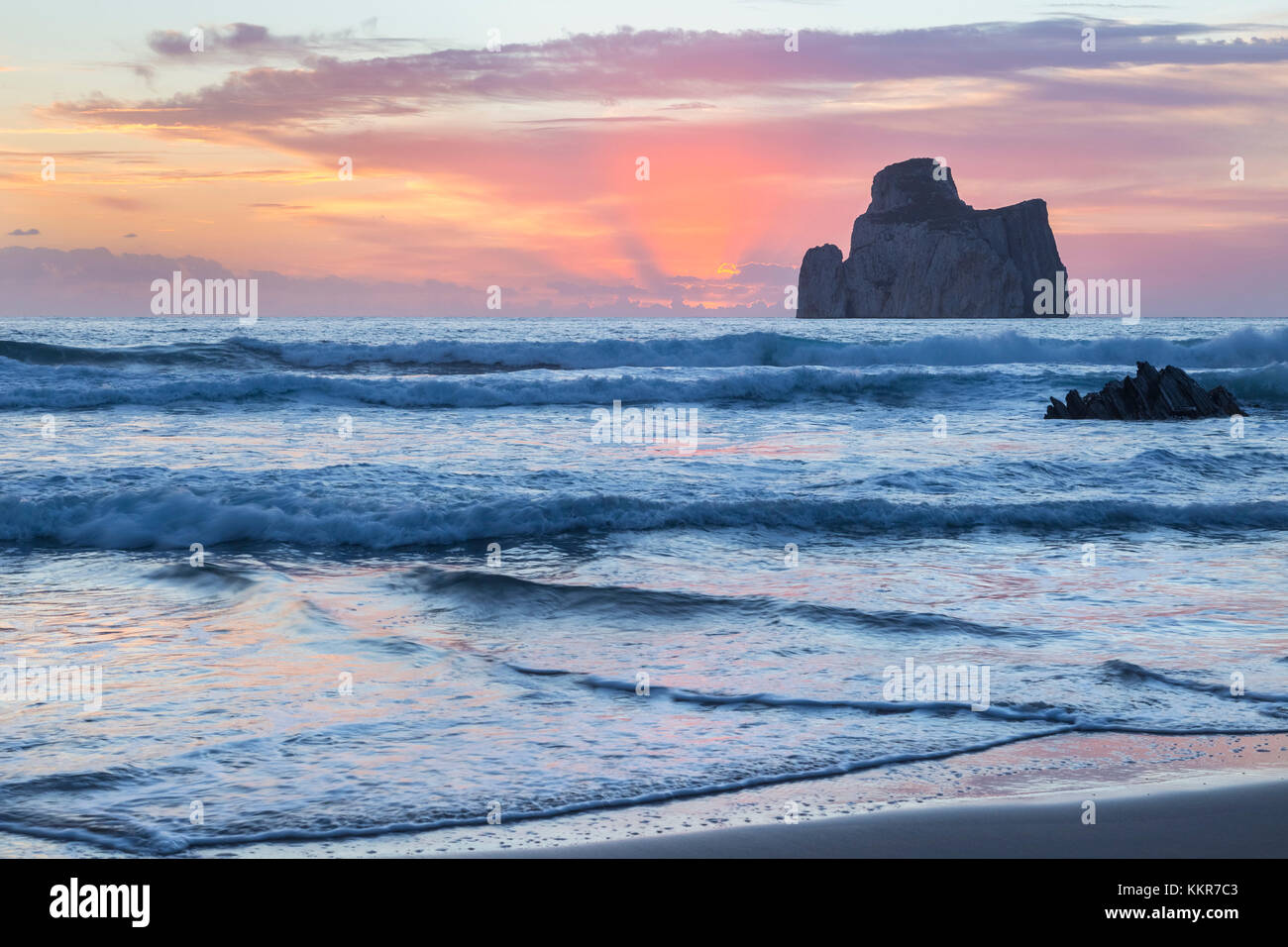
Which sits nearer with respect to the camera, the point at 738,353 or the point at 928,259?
the point at 738,353

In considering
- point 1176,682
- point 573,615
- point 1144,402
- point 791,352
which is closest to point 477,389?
point 1144,402

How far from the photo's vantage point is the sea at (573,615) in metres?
4.82

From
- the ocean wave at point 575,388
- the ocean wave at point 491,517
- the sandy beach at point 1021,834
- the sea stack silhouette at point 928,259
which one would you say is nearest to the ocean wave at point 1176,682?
the sandy beach at point 1021,834

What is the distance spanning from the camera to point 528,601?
8250 mm

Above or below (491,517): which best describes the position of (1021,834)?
below

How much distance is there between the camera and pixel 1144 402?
22062mm

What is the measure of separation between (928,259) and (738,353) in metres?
128

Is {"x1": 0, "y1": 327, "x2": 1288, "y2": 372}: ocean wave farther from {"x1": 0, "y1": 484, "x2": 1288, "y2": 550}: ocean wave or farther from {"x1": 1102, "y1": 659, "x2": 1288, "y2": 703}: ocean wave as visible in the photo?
{"x1": 1102, "y1": 659, "x2": 1288, "y2": 703}: ocean wave

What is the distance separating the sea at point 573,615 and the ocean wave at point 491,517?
0.05 m

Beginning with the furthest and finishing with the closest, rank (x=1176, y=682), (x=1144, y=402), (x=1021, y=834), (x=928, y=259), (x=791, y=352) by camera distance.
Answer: (x=928, y=259), (x=791, y=352), (x=1144, y=402), (x=1176, y=682), (x=1021, y=834)

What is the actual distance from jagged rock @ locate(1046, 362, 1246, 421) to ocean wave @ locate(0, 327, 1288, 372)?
15.0m

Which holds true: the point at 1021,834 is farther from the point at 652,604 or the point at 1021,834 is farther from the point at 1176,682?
the point at 652,604
